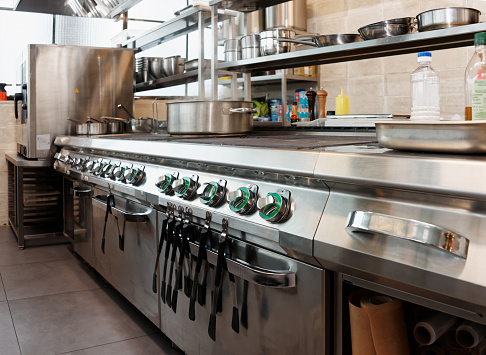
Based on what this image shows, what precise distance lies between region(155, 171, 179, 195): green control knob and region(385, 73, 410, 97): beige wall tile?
326 centimetres

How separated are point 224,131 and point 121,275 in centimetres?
94

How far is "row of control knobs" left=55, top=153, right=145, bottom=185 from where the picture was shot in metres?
2.15

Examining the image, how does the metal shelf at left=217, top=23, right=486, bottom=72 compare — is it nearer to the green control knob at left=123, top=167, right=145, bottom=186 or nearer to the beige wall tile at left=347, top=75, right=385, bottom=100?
the green control knob at left=123, top=167, right=145, bottom=186

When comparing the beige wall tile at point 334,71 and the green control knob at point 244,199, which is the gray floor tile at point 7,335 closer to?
the green control knob at point 244,199

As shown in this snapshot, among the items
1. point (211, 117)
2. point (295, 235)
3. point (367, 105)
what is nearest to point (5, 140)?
point (211, 117)

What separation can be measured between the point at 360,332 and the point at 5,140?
15.7 ft

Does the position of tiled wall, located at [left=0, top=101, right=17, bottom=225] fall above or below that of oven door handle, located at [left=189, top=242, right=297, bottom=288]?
above

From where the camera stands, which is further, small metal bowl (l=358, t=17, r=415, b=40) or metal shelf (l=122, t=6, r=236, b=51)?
metal shelf (l=122, t=6, r=236, b=51)

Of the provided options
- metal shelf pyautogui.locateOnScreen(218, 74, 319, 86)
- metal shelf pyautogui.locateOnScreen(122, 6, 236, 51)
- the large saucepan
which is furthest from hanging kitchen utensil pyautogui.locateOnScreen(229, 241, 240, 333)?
metal shelf pyautogui.locateOnScreen(218, 74, 319, 86)

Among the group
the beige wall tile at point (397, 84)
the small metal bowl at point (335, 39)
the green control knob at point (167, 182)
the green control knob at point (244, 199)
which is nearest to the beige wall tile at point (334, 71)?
the beige wall tile at point (397, 84)

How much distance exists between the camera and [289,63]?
2658mm

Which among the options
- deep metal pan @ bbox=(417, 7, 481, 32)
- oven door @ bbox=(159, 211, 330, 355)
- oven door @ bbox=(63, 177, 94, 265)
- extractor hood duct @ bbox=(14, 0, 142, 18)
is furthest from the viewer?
extractor hood duct @ bbox=(14, 0, 142, 18)

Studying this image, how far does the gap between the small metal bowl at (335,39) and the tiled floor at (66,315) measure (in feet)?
5.04

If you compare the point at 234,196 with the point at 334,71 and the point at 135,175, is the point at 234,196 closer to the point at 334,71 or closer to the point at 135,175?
the point at 135,175
